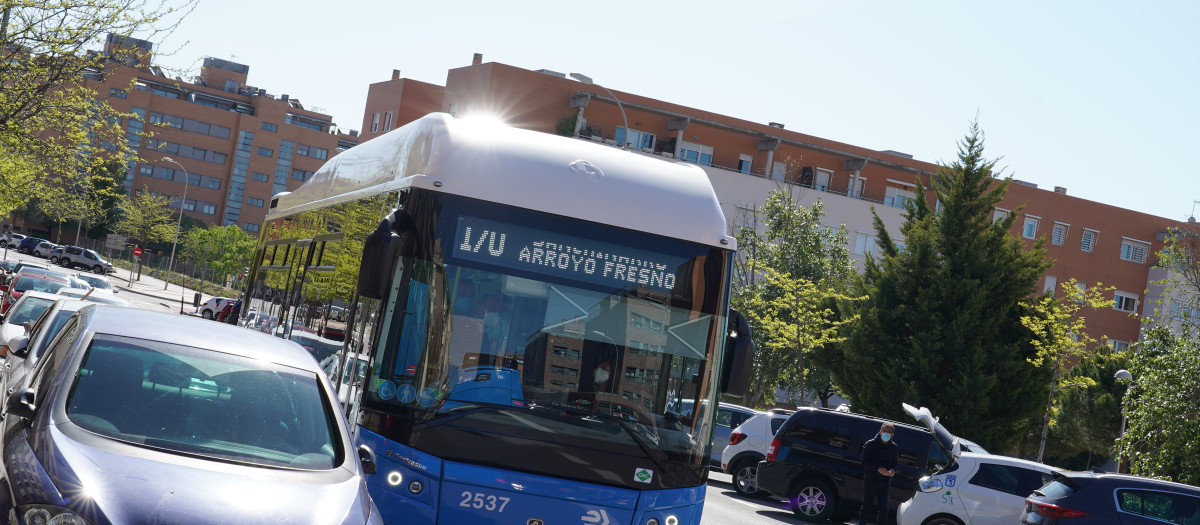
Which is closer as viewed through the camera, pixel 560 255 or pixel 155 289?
pixel 560 255

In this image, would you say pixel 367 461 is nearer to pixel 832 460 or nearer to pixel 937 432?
pixel 832 460

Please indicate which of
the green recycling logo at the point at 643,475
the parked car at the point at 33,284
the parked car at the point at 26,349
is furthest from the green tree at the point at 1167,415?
the parked car at the point at 33,284

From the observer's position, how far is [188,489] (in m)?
4.59

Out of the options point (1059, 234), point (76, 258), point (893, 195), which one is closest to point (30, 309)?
point (893, 195)

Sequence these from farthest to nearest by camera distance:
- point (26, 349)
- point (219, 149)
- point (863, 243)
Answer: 1. point (219, 149)
2. point (863, 243)
3. point (26, 349)

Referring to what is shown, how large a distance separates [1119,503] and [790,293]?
71.0 feet

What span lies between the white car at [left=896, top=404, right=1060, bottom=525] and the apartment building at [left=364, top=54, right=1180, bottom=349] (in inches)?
1559

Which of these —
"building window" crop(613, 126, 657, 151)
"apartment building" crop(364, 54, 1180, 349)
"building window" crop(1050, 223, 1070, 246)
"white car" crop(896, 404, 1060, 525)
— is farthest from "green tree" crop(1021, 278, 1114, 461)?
"building window" crop(1050, 223, 1070, 246)

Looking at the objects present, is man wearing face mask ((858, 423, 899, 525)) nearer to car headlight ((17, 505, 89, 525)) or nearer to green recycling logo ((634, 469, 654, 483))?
green recycling logo ((634, 469, 654, 483))

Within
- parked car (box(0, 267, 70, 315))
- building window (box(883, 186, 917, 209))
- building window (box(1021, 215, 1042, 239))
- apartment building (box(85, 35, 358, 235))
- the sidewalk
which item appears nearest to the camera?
parked car (box(0, 267, 70, 315))

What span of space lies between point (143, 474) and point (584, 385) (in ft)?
9.37

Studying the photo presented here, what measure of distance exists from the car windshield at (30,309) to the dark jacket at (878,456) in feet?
40.8

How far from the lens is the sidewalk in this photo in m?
58.7

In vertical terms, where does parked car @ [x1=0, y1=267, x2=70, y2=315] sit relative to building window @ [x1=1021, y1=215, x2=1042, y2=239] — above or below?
below
